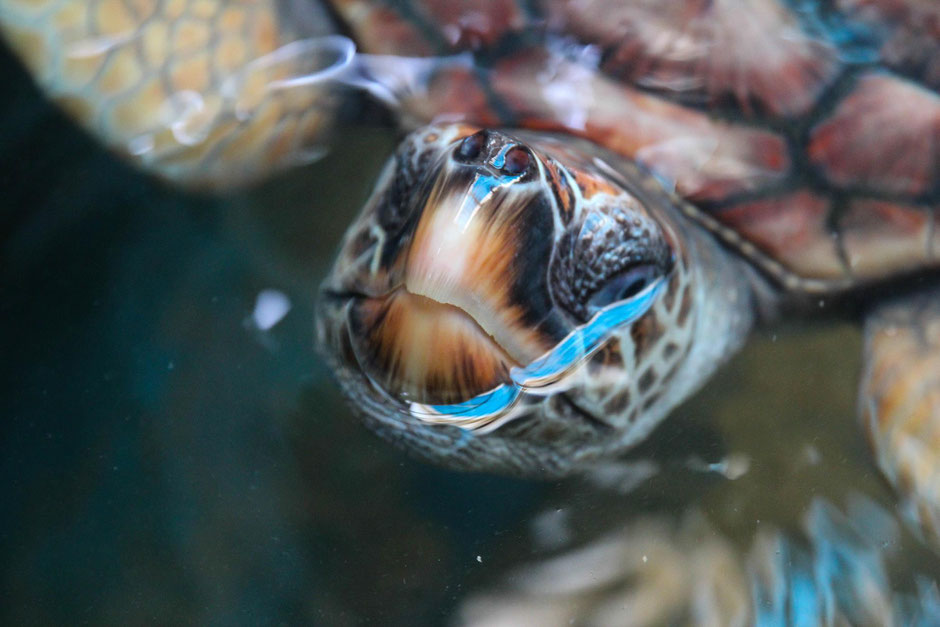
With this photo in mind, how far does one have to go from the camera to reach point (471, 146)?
92 cm

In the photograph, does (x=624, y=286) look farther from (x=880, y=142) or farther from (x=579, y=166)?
(x=880, y=142)

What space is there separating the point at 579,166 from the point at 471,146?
0.26 metres

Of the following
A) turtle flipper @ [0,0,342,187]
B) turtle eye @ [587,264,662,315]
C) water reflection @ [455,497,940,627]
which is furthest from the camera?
turtle flipper @ [0,0,342,187]

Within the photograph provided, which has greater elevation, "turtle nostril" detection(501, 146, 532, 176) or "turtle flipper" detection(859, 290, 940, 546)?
"turtle nostril" detection(501, 146, 532, 176)

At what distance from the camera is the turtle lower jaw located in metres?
0.91

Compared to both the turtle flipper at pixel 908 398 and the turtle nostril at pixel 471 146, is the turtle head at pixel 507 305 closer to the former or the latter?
the turtle nostril at pixel 471 146

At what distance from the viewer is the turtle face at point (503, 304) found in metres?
0.90

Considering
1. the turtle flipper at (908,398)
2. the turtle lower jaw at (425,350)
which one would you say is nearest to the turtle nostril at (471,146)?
the turtle lower jaw at (425,350)

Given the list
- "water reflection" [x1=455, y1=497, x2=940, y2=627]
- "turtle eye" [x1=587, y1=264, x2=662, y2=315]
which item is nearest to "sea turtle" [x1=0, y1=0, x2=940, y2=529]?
"turtle eye" [x1=587, y1=264, x2=662, y2=315]

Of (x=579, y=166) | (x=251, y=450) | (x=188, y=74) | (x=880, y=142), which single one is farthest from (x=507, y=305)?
(x=188, y=74)

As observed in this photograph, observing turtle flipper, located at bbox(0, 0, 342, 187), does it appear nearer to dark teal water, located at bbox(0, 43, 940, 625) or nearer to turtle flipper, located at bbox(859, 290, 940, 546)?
dark teal water, located at bbox(0, 43, 940, 625)

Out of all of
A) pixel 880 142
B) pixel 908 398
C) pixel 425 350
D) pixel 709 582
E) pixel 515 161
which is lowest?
pixel 709 582

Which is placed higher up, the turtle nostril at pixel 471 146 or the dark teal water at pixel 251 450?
the turtle nostril at pixel 471 146

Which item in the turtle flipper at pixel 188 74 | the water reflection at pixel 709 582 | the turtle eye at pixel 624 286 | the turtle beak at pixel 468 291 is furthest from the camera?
the turtle flipper at pixel 188 74
